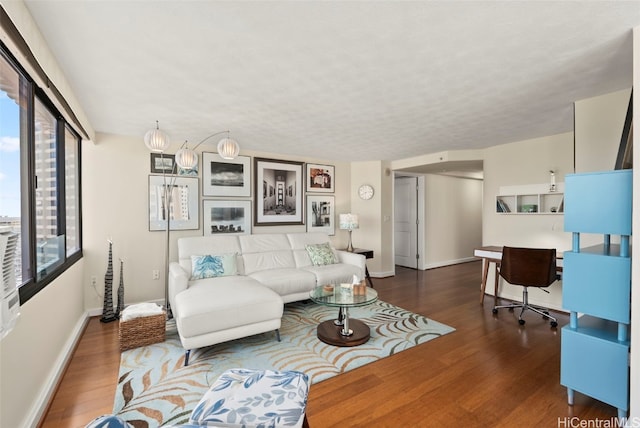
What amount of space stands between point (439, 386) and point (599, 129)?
2583mm

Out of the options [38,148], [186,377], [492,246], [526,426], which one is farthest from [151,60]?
[492,246]

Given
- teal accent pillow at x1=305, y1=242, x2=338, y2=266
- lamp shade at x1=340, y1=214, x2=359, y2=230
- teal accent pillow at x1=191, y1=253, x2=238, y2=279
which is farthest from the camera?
lamp shade at x1=340, y1=214, x2=359, y2=230

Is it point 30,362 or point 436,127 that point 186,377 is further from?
point 436,127

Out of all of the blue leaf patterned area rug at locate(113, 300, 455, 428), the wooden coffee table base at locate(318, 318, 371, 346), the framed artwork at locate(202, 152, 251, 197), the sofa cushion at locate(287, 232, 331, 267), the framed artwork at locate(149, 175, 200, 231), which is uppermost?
the framed artwork at locate(202, 152, 251, 197)

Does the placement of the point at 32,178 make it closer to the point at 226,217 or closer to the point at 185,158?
the point at 185,158

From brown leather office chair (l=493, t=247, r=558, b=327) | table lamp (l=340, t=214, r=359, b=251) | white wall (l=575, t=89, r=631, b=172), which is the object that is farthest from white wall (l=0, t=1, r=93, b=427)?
brown leather office chair (l=493, t=247, r=558, b=327)

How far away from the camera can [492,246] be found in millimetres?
4191

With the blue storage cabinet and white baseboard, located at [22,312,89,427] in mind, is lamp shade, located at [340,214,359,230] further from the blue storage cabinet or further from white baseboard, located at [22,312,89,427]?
white baseboard, located at [22,312,89,427]

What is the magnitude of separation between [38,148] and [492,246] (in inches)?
202

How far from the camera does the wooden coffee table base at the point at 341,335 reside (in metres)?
2.62

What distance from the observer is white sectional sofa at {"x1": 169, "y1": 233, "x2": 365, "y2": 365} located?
237 centimetres

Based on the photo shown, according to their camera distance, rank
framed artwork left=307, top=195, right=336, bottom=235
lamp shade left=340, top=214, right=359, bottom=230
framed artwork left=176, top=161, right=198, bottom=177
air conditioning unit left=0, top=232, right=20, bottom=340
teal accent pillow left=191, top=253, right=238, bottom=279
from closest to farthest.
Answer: air conditioning unit left=0, top=232, right=20, bottom=340 < teal accent pillow left=191, top=253, right=238, bottom=279 < framed artwork left=176, top=161, right=198, bottom=177 < lamp shade left=340, top=214, right=359, bottom=230 < framed artwork left=307, top=195, right=336, bottom=235

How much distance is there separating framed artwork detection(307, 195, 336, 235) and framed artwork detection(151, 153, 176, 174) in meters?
2.13

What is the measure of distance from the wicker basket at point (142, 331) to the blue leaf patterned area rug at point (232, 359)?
0.06 meters
